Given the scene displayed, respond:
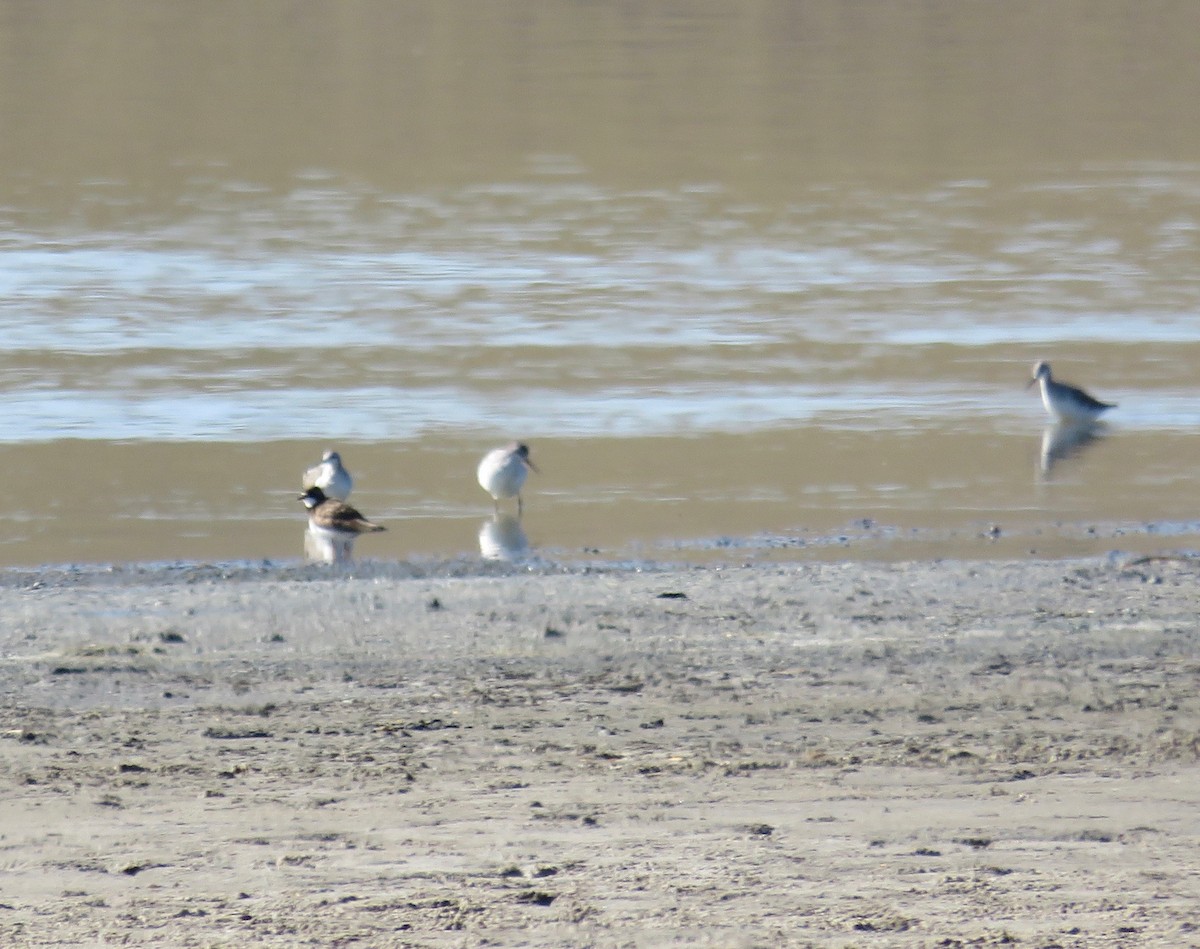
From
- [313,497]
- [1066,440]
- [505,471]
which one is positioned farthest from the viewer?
[1066,440]

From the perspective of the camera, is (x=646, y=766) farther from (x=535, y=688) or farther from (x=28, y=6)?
(x=28, y=6)

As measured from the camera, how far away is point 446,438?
43.6 ft

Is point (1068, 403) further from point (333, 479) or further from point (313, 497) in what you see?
point (313, 497)

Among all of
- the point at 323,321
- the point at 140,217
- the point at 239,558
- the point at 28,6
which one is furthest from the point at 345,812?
the point at 28,6

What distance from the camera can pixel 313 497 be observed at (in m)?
11.0

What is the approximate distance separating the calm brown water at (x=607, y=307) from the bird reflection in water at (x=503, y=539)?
100mm

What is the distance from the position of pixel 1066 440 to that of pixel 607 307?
5.49m

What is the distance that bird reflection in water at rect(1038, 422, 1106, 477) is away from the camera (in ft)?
42.2

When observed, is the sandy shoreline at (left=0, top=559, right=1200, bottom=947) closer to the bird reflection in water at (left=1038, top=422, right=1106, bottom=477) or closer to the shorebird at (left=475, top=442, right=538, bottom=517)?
the shorebird at (left=475, top=442, right=538, bottom=517)

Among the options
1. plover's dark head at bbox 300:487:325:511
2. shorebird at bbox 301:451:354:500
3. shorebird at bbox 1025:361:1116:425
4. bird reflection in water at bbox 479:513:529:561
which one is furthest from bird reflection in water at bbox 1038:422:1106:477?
plover's dark head at bbox 300:487:325:511

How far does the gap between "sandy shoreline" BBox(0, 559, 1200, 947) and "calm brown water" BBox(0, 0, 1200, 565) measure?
1.68m

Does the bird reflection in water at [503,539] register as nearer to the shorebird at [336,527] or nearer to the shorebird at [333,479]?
the shorebird at [336,527]

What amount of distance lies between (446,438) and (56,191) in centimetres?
1380

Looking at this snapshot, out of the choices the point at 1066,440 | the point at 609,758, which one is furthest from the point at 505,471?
the point at 609,758
